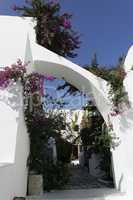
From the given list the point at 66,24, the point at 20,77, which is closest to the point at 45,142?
the point at 20,77

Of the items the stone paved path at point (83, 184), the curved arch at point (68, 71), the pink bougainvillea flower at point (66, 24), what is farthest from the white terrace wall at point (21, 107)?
the pink bougainvillea flower at point (66, 24)

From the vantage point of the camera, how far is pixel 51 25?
977 cm

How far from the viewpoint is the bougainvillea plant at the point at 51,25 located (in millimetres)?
9531

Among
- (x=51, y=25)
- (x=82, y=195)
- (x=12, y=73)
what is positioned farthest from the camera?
(x=51, y=25)

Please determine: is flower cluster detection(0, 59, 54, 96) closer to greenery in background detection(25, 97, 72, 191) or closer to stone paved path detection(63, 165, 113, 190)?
greenery in background detection(25, 97, 72, 191)

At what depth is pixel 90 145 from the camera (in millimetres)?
12672

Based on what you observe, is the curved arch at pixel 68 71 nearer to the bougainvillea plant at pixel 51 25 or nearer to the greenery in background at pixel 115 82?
the greenery in background at pixel 115 82

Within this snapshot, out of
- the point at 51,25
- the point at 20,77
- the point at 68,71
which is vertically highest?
the point at 51,25

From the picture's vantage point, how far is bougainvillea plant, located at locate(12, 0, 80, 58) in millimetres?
9531

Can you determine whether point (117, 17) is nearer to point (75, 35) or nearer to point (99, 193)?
point (75, 35)

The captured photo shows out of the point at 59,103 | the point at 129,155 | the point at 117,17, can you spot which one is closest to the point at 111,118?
the point at 129,155

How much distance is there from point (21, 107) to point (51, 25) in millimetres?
4121

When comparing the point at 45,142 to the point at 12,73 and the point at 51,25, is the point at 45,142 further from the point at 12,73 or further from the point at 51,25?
the point at 51,25

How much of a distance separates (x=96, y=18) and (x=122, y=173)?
697 cm
